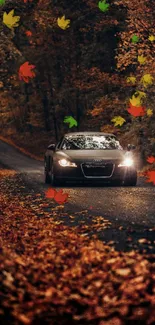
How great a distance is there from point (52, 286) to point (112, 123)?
103 feet

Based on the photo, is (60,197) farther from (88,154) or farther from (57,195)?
(88,154)

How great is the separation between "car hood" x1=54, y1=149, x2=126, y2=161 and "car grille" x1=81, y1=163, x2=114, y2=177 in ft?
0.60

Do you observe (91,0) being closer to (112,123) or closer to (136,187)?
(112,123)

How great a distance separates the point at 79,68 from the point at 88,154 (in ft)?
95.4

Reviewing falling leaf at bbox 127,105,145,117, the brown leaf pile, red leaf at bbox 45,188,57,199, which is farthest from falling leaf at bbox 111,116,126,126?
the brown leaf pile

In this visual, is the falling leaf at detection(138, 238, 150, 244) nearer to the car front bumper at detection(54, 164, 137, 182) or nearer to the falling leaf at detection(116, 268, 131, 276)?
the falling leaf at detection(116, 268, 131, 276)

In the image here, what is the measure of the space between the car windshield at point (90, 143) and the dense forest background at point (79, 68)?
424cm

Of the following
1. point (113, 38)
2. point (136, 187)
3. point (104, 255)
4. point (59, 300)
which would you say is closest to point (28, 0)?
point (136, 187)

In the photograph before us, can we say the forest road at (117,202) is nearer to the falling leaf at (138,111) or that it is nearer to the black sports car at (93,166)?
the black sports car at (93,166)

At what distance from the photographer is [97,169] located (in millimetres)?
17625

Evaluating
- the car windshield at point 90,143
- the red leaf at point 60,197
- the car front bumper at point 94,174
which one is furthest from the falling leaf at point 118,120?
the red leaf at point 60,197

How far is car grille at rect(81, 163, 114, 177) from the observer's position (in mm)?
17603

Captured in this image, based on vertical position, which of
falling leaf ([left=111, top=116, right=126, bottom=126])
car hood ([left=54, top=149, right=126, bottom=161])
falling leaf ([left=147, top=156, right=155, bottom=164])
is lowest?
falling leaf ([left=111, top=116, right=126, bottom=126])

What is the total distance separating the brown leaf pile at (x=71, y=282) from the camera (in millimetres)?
5266
